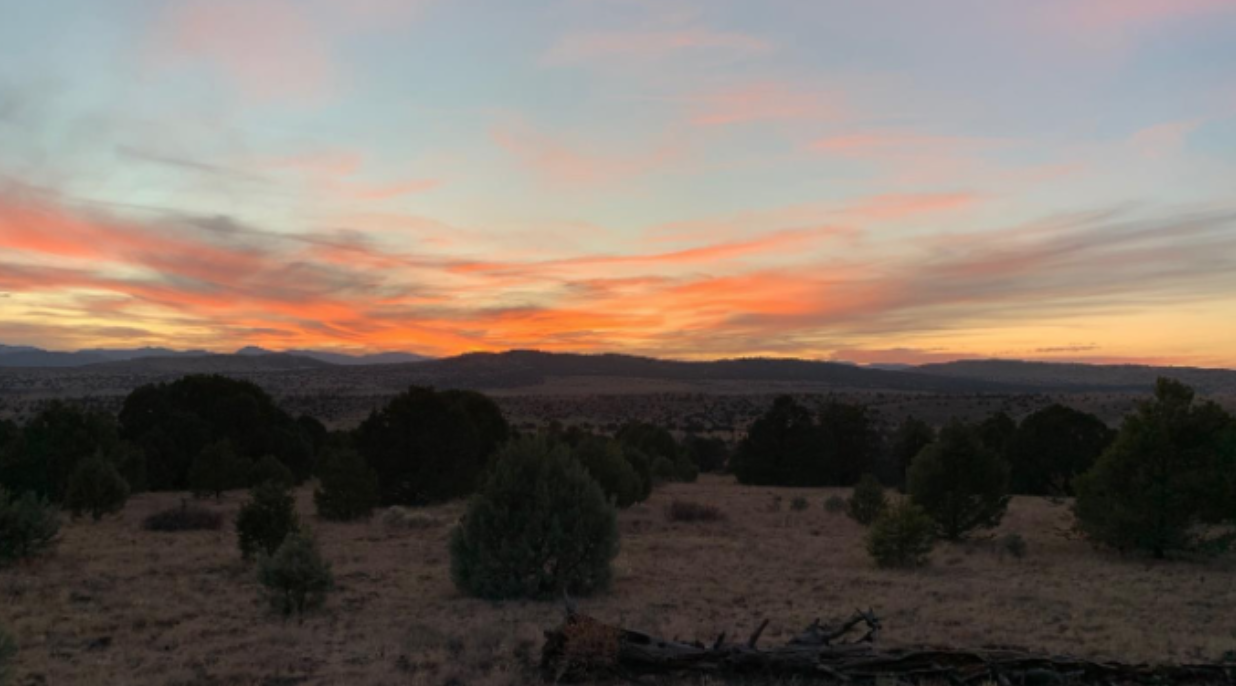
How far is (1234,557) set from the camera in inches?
726

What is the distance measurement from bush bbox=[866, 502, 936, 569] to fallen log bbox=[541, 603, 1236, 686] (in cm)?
905

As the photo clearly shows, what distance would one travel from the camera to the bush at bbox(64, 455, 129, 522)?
23.2m

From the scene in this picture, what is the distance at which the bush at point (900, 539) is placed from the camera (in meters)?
17.6

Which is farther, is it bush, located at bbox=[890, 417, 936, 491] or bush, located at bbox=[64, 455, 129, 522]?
bush, located at bbox=[890, 417, 936, 491]

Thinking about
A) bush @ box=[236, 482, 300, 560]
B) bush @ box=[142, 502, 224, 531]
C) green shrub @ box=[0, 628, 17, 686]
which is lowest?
bush @ box=[142, 502, 224, 531]

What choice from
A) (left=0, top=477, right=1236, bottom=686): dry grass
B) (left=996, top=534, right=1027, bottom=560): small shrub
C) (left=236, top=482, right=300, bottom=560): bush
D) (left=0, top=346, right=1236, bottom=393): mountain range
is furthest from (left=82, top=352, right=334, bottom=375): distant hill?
(left=996, top=534, right=1027, bottom=560): small shrub

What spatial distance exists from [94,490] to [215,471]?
6067mm

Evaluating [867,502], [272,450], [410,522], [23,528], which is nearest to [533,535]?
[23,528]

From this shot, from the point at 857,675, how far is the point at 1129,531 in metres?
14.2

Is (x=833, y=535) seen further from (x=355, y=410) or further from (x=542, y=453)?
(x=355, y=410)

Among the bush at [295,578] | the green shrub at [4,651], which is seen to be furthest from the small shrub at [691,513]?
the green shrub at [4,651]

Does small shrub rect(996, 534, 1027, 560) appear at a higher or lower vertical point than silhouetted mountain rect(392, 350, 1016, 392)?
lower

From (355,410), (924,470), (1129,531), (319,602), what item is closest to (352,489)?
(319,602)

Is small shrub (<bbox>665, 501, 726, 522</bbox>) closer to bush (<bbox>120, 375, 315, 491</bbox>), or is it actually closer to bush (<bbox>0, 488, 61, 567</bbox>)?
bush (<bbox>0, 488, 61, 567</bbox>)
